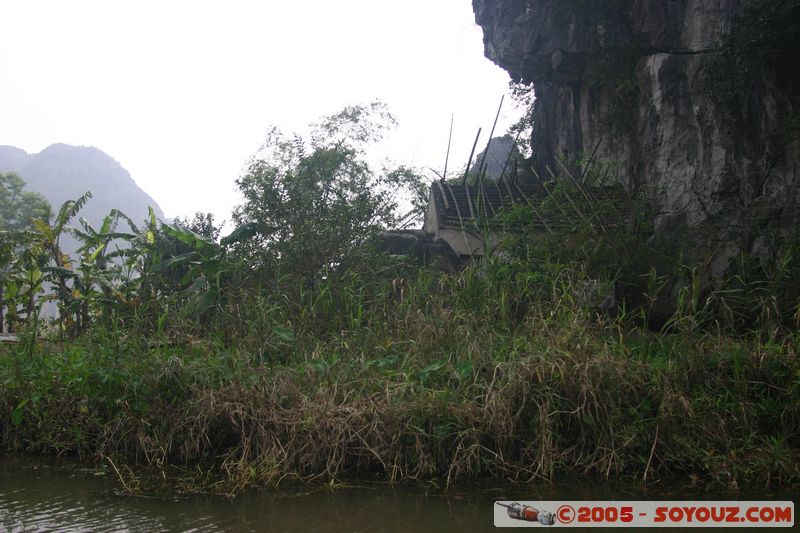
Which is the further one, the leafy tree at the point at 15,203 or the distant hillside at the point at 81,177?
the distant hillside at the point at 81,177

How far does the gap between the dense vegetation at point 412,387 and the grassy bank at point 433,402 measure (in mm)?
16

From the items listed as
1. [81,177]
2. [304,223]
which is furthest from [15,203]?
[81,177]

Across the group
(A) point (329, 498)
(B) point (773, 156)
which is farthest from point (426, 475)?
(B) point (773, 156)

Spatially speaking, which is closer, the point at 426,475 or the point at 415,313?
the point at 426,475

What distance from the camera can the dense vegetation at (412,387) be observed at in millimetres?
4340

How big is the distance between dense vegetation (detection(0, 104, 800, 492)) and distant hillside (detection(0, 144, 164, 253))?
3177 inches

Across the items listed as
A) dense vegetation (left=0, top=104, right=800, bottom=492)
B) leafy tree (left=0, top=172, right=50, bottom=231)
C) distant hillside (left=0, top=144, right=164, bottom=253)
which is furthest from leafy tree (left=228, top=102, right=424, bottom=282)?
distant hillside (left=0, top=144, right=164, bottom=253)

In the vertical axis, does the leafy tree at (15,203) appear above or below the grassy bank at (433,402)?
above

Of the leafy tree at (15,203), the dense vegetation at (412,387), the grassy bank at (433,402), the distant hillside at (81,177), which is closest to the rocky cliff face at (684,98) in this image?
the dense vegetation at (412,387)

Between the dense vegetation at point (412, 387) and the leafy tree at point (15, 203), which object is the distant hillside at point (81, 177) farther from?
the dense vegetation at point (412, 387)

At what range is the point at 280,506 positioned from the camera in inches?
150

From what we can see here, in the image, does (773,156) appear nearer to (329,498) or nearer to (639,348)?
(639,348)

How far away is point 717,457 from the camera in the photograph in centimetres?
428

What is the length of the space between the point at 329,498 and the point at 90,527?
4.34 ft
